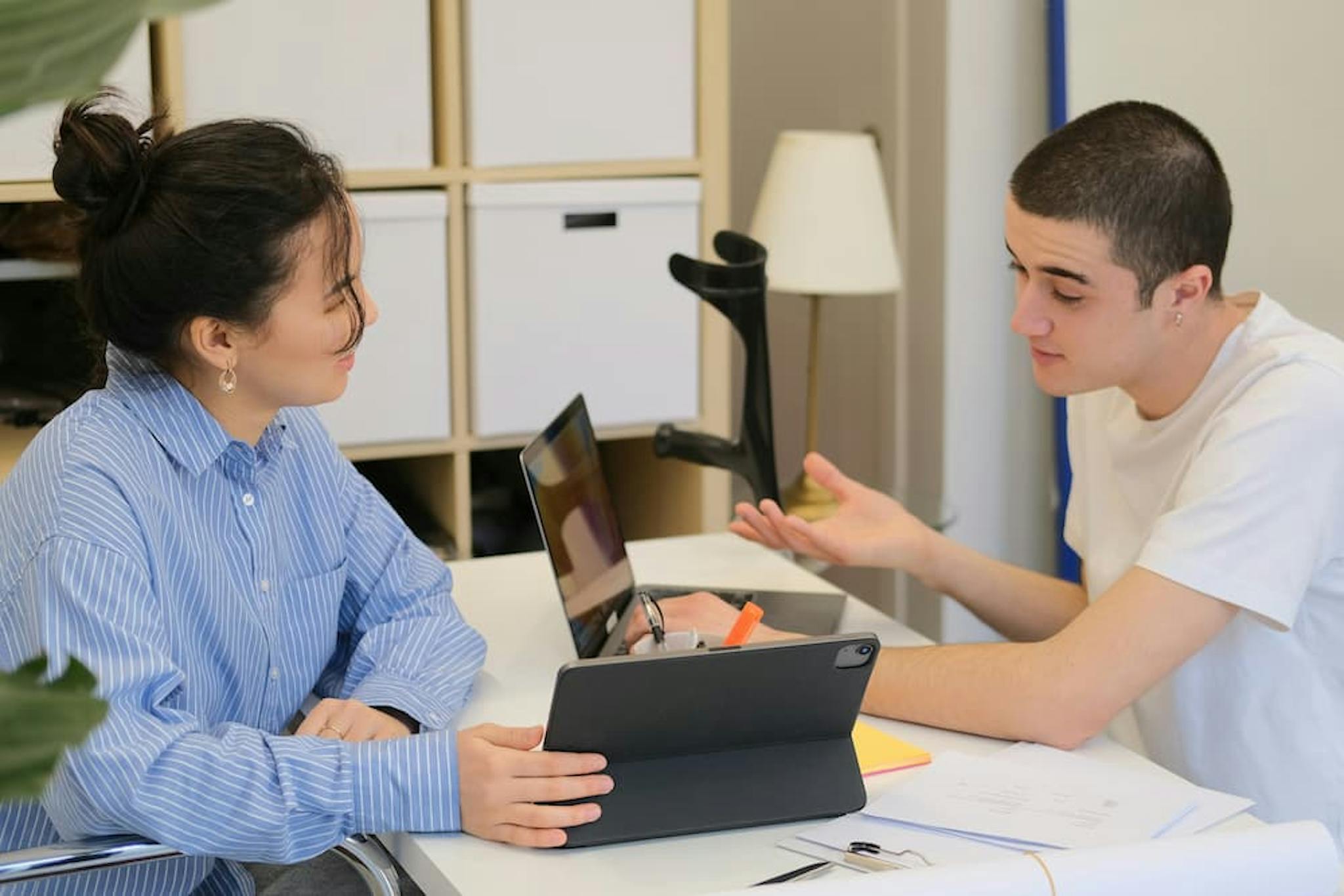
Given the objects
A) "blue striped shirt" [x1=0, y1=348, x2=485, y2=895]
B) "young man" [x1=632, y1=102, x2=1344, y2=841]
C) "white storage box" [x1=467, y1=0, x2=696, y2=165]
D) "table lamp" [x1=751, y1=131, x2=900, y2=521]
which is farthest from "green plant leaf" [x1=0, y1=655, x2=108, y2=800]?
"table lamp" [x1=751, y1=131, x2=900, y2=521]

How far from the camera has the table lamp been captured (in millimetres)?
2854

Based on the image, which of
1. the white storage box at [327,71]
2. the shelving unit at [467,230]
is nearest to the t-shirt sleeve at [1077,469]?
the shelving unit at [467,230]

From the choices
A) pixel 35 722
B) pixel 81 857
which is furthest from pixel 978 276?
pixel 35 722

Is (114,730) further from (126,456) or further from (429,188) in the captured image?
(429,188)

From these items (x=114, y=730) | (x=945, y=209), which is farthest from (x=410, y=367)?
(x=114, y=730)

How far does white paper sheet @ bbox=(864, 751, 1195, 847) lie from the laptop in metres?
0.38

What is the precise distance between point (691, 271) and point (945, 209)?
1.11 metres

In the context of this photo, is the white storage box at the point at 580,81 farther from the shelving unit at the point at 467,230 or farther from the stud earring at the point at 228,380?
the stud earring at the point at 228,380

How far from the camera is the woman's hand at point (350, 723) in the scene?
1.51 meters

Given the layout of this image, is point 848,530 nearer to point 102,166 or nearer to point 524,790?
point 524,790

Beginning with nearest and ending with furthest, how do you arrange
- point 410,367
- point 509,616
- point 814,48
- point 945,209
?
1. point 509,616
2. point 410,367
3. point 945,209
4. point 814,48

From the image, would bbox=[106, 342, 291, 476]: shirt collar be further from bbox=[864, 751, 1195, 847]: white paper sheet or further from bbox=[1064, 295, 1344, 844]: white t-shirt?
bbox=[1064, 295, 1344, 844]: white t-shirt

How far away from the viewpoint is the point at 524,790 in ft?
4.45

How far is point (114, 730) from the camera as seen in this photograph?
4.28ft
